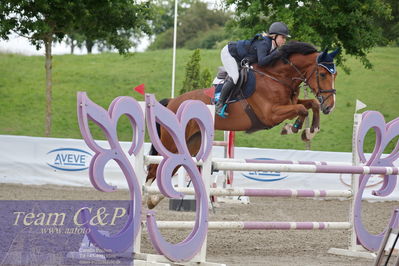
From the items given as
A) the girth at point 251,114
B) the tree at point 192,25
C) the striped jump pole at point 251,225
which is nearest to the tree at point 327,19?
the girth at point 251,114

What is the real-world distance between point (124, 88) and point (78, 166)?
49.6ft

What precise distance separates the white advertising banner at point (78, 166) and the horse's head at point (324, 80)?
17.8ft

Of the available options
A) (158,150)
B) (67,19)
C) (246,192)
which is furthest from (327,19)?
(158,150)

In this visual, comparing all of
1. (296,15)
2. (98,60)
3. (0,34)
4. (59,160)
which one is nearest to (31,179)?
(59,160)

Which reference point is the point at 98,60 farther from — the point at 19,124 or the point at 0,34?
the point at 0,34

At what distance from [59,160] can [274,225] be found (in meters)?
7.73

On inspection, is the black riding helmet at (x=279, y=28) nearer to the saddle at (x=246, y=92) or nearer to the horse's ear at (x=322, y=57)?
the horse's ear at (x=322, y=57)

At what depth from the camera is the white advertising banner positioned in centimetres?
1219

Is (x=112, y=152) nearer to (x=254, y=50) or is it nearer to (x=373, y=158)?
(x=373, y=158)

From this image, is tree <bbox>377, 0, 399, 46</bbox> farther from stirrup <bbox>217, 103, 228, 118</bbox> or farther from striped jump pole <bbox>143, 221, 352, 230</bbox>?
striped jump pole <bbox>143, 221, 352, 230</bbox>

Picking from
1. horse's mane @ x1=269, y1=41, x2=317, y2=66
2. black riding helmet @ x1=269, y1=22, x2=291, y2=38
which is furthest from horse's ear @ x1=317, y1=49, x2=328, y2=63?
black riding helmet @ x1=269, y1=22, x2=291, y2=38

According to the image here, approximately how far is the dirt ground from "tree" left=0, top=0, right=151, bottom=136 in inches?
158

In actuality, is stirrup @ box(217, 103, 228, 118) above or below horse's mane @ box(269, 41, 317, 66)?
below

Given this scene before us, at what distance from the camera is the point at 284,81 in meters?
6.95
